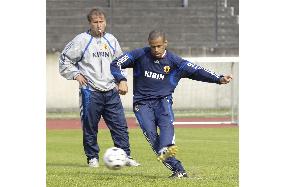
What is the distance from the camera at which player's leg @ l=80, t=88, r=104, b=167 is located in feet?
46.0

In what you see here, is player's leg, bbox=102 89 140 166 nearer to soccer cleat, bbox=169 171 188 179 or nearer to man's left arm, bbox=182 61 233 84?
man's left arm, bbox=182 61 233 84

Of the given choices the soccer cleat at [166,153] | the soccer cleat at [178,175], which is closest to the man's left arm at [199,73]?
the soccer cleat at [166,153]

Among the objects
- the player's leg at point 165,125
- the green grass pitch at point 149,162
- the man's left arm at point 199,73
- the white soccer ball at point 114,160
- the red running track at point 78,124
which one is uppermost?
the man's left arm at point 199,73

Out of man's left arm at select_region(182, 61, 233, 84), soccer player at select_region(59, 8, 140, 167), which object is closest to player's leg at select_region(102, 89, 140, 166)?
soccer player at select_region(59, 8, 140, 167)

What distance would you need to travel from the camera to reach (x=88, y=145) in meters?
14.2

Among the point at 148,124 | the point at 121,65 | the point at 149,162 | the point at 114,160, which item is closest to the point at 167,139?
the point at 148,124

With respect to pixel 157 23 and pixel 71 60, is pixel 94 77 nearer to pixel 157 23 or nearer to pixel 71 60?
pixel 71 60

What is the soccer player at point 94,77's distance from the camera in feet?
45.4

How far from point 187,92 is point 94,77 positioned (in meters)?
12.4

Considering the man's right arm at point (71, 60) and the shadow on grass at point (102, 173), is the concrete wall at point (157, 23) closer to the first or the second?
→ the man's right arm at point (71, 60)
